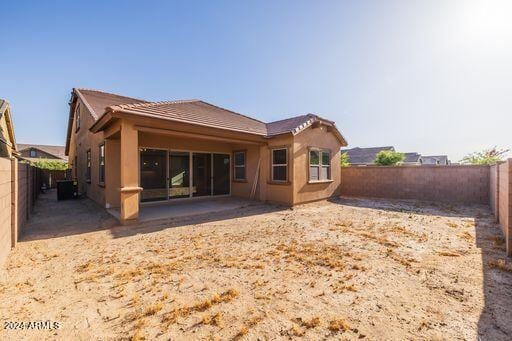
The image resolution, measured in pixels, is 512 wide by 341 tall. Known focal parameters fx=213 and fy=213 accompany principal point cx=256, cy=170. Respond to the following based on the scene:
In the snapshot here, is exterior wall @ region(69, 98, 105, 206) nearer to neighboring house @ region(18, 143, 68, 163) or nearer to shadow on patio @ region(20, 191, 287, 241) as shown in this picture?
shadow on patio @ region(20, 191, 287, 241)

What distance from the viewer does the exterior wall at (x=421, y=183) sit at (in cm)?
1012

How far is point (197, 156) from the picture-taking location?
1047 cm

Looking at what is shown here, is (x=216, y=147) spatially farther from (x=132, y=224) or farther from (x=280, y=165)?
(x=132, y=224)

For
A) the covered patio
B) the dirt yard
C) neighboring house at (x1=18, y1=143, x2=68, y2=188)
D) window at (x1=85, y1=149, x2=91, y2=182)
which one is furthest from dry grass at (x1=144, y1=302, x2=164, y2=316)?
neighboring house at (x1=18, y1=143, x2=68, y2=188)

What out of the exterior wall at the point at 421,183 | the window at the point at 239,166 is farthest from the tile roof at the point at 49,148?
the exterior wall at the point at 421,183

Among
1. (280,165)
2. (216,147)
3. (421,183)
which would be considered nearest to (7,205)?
(216,147)

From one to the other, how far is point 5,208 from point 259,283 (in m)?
4.66

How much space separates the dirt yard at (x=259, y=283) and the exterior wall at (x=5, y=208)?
10.9 inches

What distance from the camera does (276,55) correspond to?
10633 millimetres

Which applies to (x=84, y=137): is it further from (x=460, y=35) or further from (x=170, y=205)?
(x=460, y=35)

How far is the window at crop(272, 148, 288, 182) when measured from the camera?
930cm

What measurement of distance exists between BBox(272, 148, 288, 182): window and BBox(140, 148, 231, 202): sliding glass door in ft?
9.64

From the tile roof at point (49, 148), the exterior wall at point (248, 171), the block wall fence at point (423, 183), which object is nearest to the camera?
the block wall fence at point (423, 183)

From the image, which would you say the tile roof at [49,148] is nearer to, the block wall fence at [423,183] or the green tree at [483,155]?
the block wall fence at [423,183]
